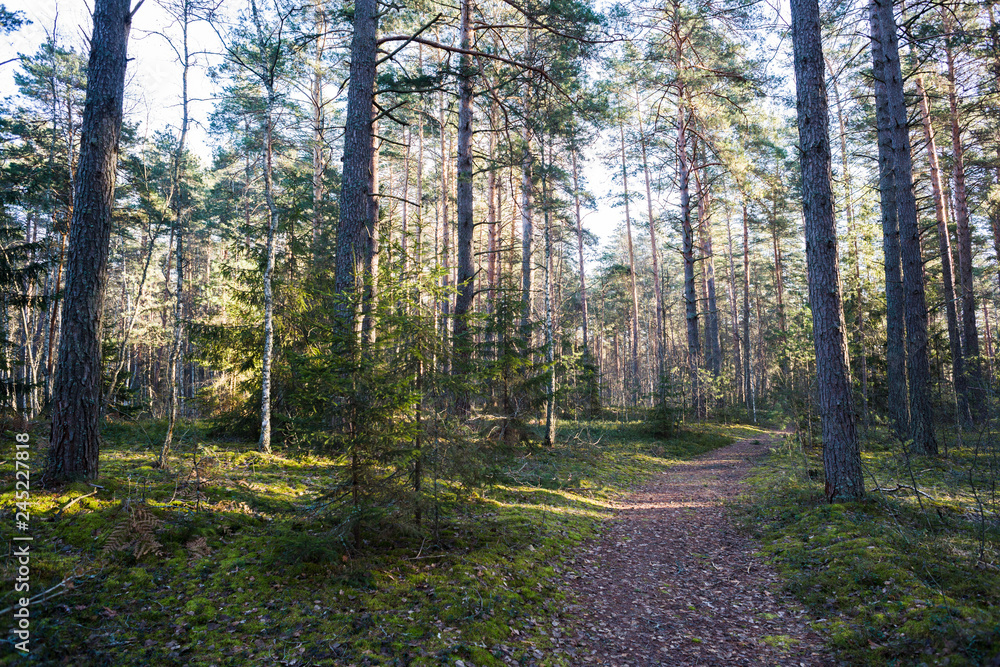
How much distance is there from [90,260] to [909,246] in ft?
53.7

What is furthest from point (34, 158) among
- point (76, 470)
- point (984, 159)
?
point (984, 159)

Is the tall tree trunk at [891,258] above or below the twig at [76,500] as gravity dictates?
above

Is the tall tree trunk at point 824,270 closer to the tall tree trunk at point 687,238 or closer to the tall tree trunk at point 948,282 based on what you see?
the tall tree trunk at point 948,282

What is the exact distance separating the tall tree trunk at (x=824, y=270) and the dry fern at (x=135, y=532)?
30.1ft

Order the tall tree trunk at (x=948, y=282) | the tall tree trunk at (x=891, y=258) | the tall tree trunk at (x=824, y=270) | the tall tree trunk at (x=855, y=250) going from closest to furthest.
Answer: the tall tree trunk at (x=824, y=270) → the tall tree trunk at (x=891, y=258) → the tall tree trunk at (x=948, y=282) → the tall tree trunk at (x=855, y=250)

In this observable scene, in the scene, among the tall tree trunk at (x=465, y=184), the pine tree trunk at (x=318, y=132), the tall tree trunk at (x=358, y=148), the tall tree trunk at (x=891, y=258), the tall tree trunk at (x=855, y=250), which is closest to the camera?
the tall tree trunk at (x=358, y=148)

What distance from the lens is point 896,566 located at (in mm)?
4785

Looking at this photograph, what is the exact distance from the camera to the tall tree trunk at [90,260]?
556cm

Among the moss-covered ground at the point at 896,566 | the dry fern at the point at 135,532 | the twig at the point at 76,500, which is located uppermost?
the twig at the point at 76,500

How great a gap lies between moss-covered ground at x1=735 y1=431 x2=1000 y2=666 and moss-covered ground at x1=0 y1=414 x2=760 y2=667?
2838mm

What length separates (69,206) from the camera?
42.6ft

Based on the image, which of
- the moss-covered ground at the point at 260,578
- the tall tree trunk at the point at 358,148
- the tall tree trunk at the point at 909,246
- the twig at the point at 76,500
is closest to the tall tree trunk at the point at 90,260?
the twig at the point at 76,500

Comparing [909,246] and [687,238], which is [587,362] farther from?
[909,246]

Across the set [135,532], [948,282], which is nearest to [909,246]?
[948,282]
